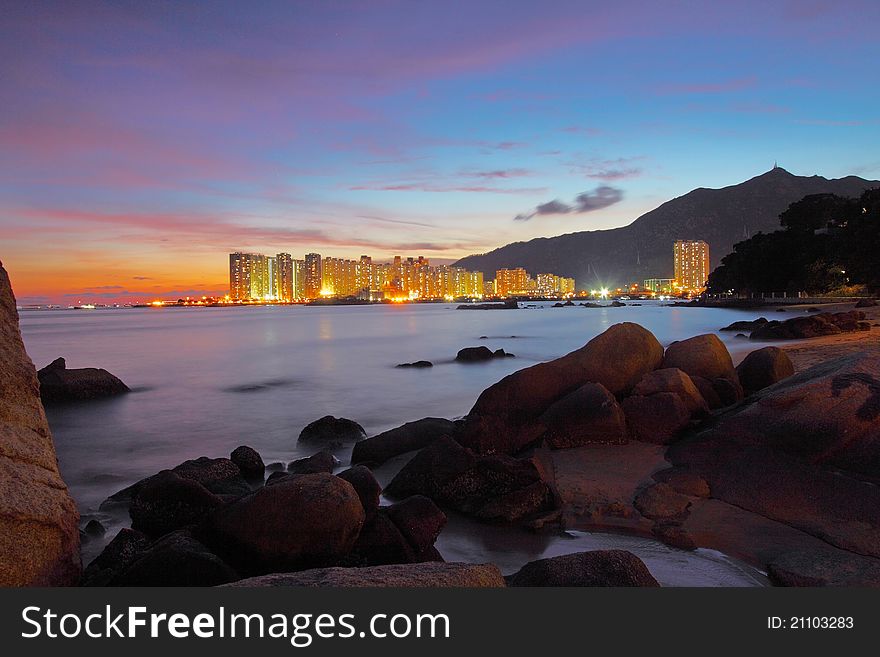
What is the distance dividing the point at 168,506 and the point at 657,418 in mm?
7173

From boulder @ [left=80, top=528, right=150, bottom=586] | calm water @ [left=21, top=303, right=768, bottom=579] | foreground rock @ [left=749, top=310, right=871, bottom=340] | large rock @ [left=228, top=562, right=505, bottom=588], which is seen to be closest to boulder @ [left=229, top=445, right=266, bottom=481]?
Answer: calm water @ [left=21, top=303, right=768, bottom=579]

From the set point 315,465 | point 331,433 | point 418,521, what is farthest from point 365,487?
point 331,433

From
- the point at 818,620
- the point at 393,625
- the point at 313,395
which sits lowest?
the point at 313,395

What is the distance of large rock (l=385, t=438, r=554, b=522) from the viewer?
24.2 ft

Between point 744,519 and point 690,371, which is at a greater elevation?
point 690,371

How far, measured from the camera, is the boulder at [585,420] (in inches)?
366

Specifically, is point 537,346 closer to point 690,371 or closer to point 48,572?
point 690,371

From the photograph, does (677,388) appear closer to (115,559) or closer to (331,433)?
(331,433)

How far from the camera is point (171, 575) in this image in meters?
4.84

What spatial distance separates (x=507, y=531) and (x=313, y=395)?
1621 centimetres

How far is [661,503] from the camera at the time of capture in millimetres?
7078

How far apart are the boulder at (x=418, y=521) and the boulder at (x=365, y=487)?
0.20 m

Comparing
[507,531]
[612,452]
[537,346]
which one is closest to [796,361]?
[612,452]

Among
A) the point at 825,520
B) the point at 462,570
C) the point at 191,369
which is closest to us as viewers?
the point at 462,570
